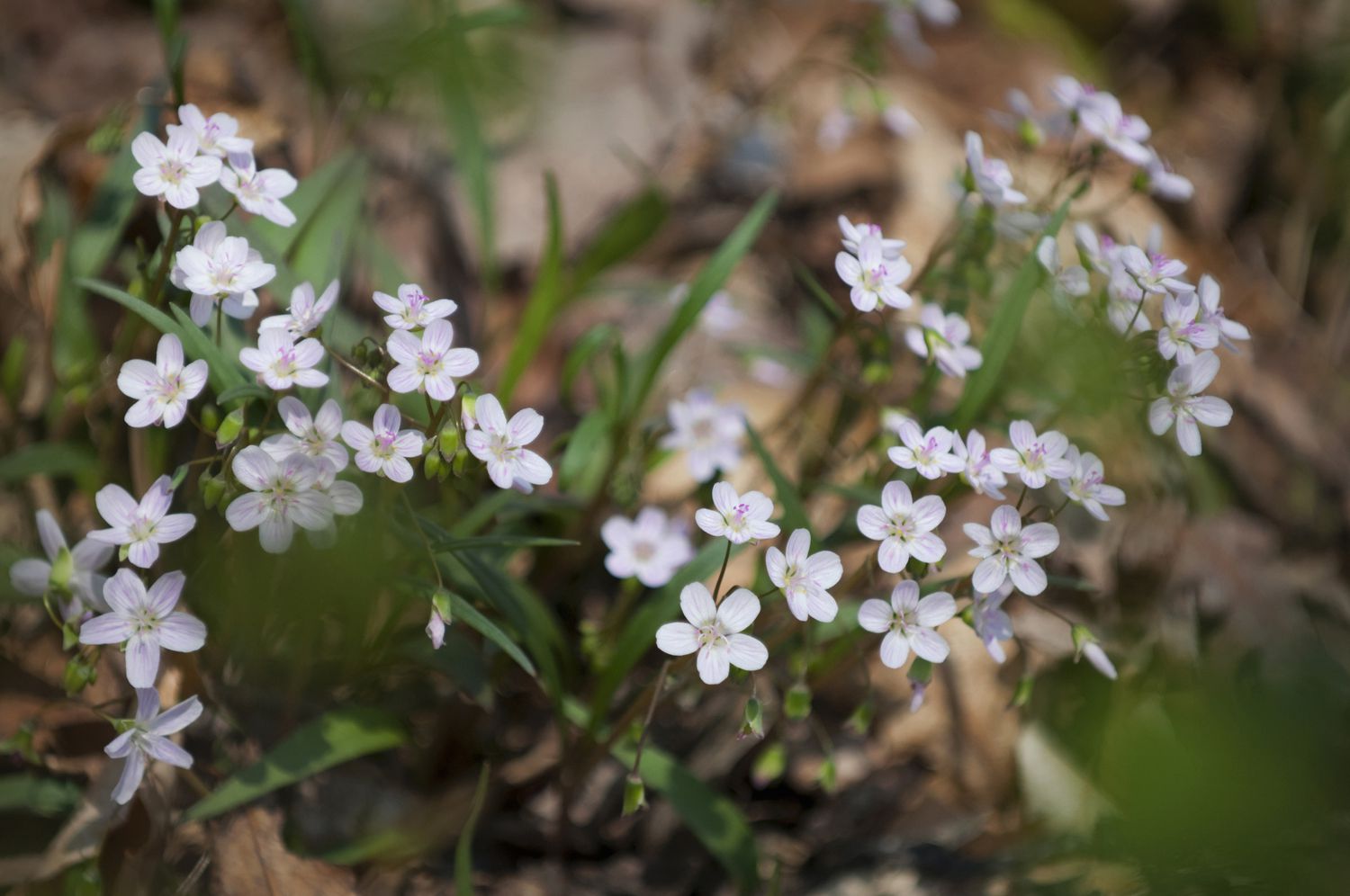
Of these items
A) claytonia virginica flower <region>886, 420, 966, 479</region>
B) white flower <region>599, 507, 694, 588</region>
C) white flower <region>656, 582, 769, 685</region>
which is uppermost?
claytonia virginica flower <region>886, 420, 966, 479</region>

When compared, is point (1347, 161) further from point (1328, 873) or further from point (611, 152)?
point (1328, 873)

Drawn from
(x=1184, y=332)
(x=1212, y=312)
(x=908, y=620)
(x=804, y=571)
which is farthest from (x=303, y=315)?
(x=1212, y=312)

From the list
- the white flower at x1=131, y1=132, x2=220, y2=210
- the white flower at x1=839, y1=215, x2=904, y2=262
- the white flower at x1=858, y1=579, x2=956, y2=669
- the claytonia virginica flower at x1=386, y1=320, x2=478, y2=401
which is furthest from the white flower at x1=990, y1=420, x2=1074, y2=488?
the white flower at x1=131, y1=132, x2=220, y2=210

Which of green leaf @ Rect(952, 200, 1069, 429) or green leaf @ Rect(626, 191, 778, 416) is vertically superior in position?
green leaf @ Rect(952, 200, 1069, 429)

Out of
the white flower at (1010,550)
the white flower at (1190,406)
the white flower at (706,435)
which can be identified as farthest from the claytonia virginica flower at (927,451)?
the white flower at (706,435)

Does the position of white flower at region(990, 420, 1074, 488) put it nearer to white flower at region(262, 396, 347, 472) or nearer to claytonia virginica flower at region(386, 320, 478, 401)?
claytonia virginica flower at region(386, 320, 478, 401)

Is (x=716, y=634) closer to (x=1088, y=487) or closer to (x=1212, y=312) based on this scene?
(x=1088, y=487)

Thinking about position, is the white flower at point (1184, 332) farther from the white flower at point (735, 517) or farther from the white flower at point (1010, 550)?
the white flower at point (735, 517)
